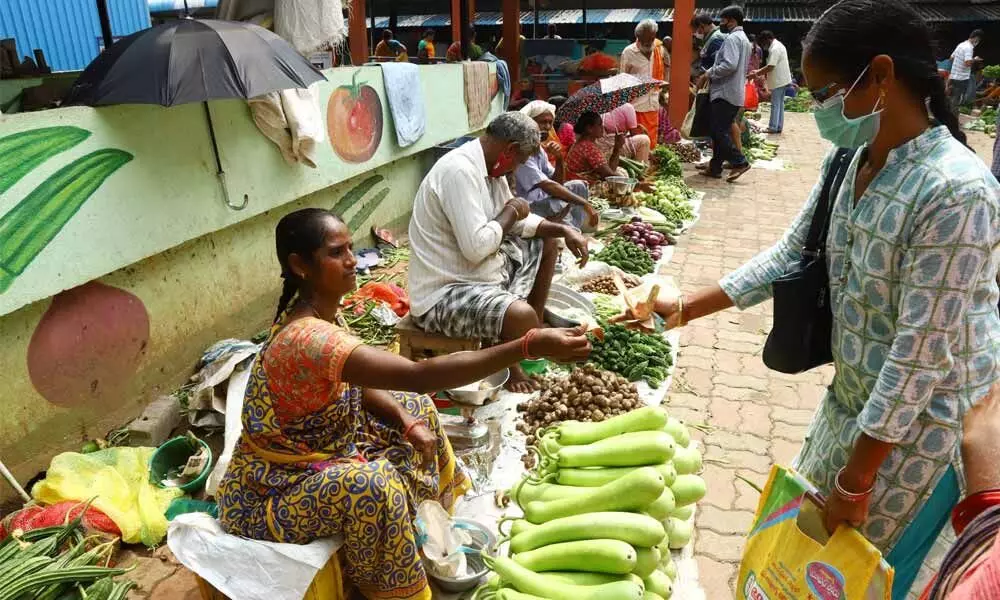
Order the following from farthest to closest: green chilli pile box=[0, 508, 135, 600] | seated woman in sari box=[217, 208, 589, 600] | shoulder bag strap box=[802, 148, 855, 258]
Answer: green chilli pile box=[0, 508, 135, 600], seated woman in sari box=[217, 208, 589, 600], shoulder bag strap box=[802, 148, 855, 258]

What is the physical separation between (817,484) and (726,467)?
161 centimetres

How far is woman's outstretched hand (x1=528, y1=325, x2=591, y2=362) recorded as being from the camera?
217 cm

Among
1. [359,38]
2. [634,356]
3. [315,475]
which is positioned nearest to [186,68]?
[315,475]

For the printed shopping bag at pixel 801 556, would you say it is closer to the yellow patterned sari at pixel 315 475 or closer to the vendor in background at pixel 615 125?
the yellow patterned sari at pixel 315 475

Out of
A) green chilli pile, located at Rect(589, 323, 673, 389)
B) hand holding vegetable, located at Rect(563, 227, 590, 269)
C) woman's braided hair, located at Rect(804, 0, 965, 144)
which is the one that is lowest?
green chilli pile, located at Rect(589, 323, 673, 389)

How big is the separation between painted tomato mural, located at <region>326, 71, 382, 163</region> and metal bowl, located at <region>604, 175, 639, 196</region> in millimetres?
2824

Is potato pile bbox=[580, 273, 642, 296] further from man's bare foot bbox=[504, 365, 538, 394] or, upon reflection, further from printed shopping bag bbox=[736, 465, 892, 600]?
printed shopping bag bbox=[736, 465, 892, 600]

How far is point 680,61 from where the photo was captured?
1166 cm

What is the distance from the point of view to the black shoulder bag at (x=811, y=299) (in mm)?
1912

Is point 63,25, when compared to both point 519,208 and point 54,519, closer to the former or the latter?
point 519,208

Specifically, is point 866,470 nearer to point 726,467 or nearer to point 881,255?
point 881,255

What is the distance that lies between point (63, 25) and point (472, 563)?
39.4 feet

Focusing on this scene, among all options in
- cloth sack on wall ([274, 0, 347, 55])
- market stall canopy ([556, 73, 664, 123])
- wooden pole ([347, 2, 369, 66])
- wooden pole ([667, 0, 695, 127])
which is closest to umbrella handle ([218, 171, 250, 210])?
cloth sack on wall ([274, 0, 347, 55])

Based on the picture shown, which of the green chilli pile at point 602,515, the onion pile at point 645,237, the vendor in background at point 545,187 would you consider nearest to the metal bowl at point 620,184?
the onion pile at point 645,237
